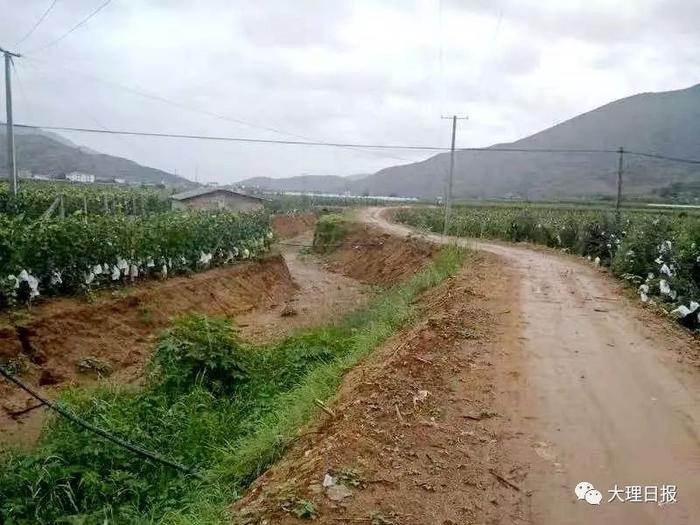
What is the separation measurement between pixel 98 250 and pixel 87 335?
211 cm

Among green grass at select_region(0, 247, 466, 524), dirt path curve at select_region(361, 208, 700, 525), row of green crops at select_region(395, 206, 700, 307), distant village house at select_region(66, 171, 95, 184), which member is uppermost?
distant village house at select_region(66, 171, 95, 184)

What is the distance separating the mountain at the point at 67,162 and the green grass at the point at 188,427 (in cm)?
10194

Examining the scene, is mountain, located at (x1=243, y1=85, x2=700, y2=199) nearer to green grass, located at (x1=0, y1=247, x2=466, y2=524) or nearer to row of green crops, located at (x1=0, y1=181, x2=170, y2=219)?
row of green crops, located at (x1=0, y1=181, x2=170, y2=219)

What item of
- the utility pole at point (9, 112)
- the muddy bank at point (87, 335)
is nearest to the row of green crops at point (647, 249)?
the muddy bank at point (87, 335)

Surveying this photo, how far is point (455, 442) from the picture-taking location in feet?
16.0

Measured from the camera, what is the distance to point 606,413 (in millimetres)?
5602

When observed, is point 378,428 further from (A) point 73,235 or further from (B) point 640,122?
(B) point 640,122

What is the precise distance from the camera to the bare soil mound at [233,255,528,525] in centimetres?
388

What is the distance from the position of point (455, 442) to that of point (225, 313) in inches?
515

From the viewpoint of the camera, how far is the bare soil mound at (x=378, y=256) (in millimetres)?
23406

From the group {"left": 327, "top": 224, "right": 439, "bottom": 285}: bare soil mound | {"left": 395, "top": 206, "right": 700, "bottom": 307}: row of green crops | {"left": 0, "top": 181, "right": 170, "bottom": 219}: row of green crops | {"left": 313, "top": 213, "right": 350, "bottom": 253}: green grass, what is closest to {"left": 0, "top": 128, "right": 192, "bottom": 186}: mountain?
{"left": 0, "top": 181, "right": 170, "bottom": 219}: row of green crops

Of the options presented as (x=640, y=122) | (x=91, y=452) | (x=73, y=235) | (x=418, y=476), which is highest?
(x=640, y=122)

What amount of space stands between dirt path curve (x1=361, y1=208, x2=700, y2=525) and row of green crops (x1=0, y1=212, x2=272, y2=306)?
9.06 metres

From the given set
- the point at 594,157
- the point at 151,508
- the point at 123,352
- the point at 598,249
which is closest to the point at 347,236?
the point at 598,249
